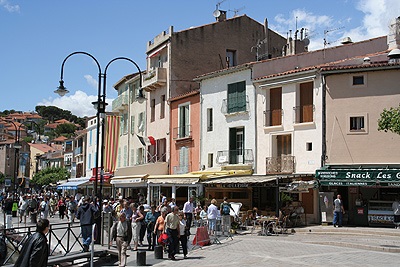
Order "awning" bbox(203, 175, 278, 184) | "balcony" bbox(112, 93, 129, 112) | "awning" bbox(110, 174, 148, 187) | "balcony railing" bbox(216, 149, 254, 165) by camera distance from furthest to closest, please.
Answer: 1. "balcony" bbox(112, 93, 129, 112)
2. "awning" bbox(110, 174, 148, 187)
3. "balcony railing" bbox(216, 149, 254, 165)
4. "awning" bbox(203, 175, 278, 184)

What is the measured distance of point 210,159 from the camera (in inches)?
1350

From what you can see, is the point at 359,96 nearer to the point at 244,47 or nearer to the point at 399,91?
the point at 399,91

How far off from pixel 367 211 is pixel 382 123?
664 cm

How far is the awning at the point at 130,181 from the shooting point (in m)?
35.4

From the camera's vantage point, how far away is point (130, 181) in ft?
120

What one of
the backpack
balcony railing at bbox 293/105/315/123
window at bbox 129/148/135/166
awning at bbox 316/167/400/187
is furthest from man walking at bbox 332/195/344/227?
window at bbox 129/148/135/166

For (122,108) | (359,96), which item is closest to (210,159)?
(359,96)

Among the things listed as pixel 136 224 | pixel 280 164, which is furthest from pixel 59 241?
pixel 280 164

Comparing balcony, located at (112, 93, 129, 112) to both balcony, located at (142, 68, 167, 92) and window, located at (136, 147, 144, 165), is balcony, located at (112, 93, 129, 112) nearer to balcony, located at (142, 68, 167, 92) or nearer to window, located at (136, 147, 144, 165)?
window, located at (136, 147, 144, 165)

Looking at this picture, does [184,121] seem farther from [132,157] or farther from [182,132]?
[132,157]

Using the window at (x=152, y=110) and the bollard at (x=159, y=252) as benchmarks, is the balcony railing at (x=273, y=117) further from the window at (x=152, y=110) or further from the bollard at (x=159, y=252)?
the bollard at (x=159, y=252)

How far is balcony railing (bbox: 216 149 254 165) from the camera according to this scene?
102 feet

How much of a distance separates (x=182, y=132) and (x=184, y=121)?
76 cm

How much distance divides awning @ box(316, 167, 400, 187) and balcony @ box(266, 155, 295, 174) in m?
2.52
